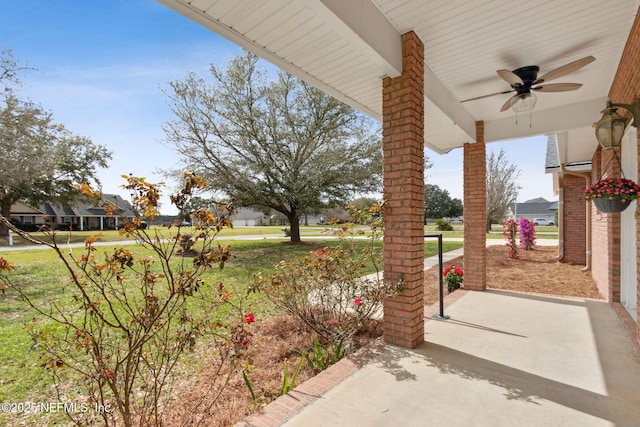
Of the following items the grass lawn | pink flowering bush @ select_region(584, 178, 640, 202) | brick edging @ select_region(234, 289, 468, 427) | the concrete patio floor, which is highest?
pink flowering bush @ select_region(584, 178, 640, 202)

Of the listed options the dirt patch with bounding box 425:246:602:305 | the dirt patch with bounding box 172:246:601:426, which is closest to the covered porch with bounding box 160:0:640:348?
the dirt patch with bounding box 172:246:601:426

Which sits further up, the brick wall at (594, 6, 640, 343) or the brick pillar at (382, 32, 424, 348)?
the brick wall at (594, 6, 640, 343)

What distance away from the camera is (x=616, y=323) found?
3.87 metres

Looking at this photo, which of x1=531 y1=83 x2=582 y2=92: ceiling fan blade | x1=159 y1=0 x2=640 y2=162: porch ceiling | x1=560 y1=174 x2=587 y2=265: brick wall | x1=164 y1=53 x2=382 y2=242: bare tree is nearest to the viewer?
x1=159 y1=0 x2=640 y2=162: porch ceiling

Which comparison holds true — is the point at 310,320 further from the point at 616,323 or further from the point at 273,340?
the point at 616,323

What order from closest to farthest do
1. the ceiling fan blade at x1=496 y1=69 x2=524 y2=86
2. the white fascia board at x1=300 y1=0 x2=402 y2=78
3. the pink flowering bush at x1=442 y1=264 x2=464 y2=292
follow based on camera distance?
1. the white fascia board at x1=300 y1=0 x2=402 y2=78
2. the ceiling fan blade at x1=496 y1=69 x2=524 y2=86
3. the pink flowering bush at x1=442 y1=264 x2=464 y2=292

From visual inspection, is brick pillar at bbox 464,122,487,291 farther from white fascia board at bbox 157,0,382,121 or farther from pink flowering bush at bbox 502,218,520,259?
pink flowering bush at bbox 502,218,520,259

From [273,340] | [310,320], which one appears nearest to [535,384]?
[310,320]

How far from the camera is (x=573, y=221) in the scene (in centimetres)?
938

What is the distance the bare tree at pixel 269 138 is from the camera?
37.6ft

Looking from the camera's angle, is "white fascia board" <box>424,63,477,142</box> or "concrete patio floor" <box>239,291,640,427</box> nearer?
"concrete patio floor" <box>239,291,640,427</box>

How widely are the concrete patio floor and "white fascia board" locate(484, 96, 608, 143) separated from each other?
3.13 meters

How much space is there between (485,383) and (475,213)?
149 inches

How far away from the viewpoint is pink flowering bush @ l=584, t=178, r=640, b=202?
2971 mm
